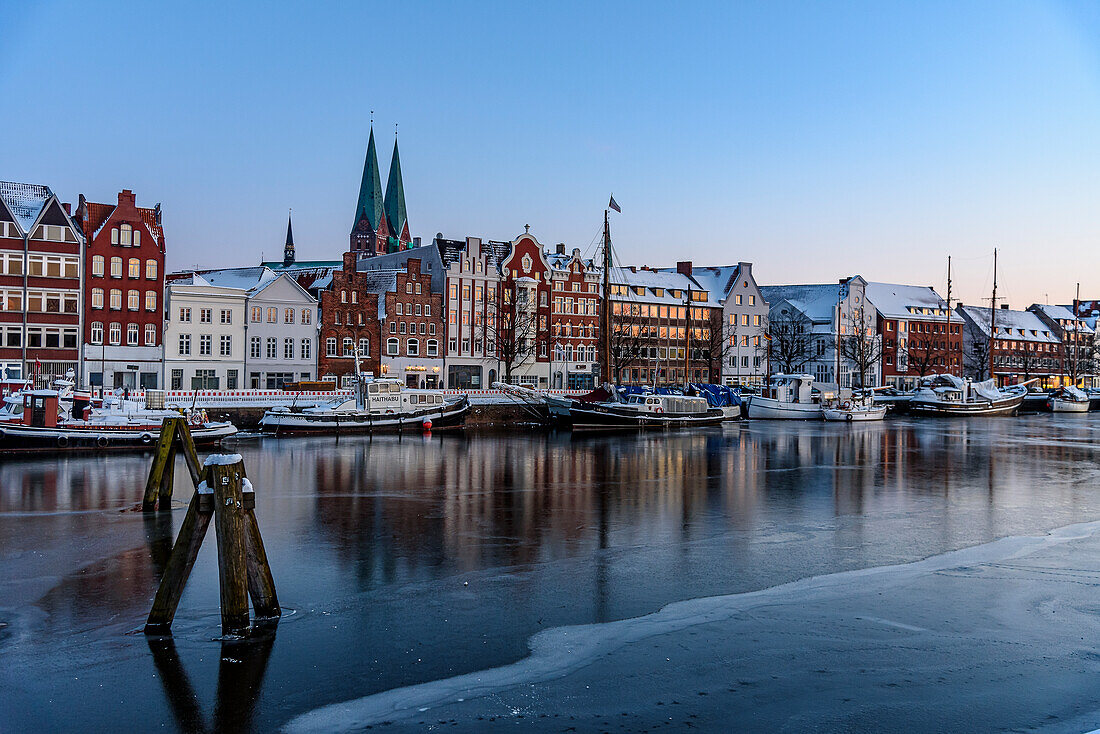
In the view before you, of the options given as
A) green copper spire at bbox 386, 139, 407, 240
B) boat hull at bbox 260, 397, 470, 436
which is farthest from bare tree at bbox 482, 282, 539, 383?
green copper spire at bbox 386, 139, 407, 240

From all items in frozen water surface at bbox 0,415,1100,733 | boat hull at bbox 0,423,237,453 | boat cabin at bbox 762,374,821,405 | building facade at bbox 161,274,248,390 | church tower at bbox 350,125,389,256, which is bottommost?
frozen water surface at bbox 0,415,1100,733

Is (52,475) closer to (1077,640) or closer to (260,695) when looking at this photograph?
(260,695)

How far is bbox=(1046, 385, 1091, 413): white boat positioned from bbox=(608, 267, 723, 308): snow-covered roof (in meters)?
37.9

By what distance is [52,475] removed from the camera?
3294 cm

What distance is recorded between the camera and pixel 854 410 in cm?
7869

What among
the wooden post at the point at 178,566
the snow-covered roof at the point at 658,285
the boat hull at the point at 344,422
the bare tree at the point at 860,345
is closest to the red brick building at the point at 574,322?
the snow-covered roof at the point at 658,285

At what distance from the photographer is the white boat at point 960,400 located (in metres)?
89.4

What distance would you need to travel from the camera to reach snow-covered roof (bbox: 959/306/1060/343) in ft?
459

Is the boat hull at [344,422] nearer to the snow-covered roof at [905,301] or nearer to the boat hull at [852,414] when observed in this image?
the boat hull at [852,414]

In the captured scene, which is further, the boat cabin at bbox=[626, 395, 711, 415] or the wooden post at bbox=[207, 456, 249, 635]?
the boat cabin at bbox=[626, 395, 711, 415]

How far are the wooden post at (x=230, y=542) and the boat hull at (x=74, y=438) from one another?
31037 mm

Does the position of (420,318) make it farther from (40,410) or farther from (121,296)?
(40,410)

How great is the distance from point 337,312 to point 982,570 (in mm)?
63285

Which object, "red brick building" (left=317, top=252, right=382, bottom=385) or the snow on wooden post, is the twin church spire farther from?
the snow on wooden post
